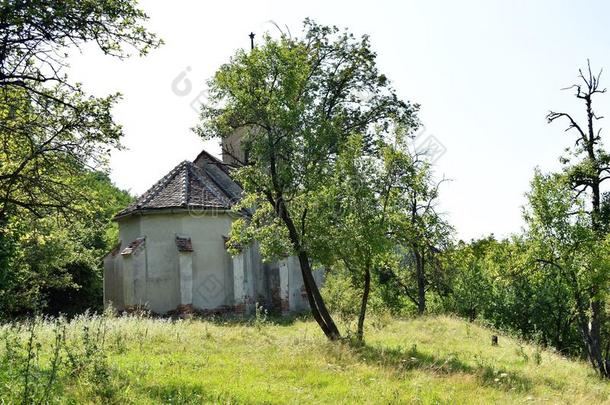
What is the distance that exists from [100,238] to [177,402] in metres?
37.6

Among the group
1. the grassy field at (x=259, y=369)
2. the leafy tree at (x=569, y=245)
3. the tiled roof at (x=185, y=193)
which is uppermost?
the tiled roof at (x=185, y=193)

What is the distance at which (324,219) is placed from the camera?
14289 mm

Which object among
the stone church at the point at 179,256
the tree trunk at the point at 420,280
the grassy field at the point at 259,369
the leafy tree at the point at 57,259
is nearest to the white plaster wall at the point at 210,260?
the stone church at the point at 179,256

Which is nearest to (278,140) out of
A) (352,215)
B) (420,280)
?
(352,215)

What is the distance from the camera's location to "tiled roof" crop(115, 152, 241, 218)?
76.8ft

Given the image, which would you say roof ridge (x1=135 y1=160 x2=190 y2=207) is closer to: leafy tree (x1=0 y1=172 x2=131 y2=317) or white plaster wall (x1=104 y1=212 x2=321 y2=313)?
white plaster wall (x1=104 y1=212 x2=321 y2=313)

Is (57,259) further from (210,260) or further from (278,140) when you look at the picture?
(278,140)

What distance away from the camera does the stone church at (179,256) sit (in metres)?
22.4

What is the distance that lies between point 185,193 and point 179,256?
3.00 meters

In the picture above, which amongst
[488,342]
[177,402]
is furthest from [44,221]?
[488,342]

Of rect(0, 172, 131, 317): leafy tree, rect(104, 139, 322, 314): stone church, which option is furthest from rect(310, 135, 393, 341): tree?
rect(104, 139, 322, 314): stone church

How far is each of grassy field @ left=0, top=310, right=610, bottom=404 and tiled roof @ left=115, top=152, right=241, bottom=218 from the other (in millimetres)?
8857

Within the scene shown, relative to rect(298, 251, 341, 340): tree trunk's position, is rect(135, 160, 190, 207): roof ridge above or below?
above

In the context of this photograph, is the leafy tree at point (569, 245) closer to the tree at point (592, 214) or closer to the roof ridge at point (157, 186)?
the tree at point (592, 214)
